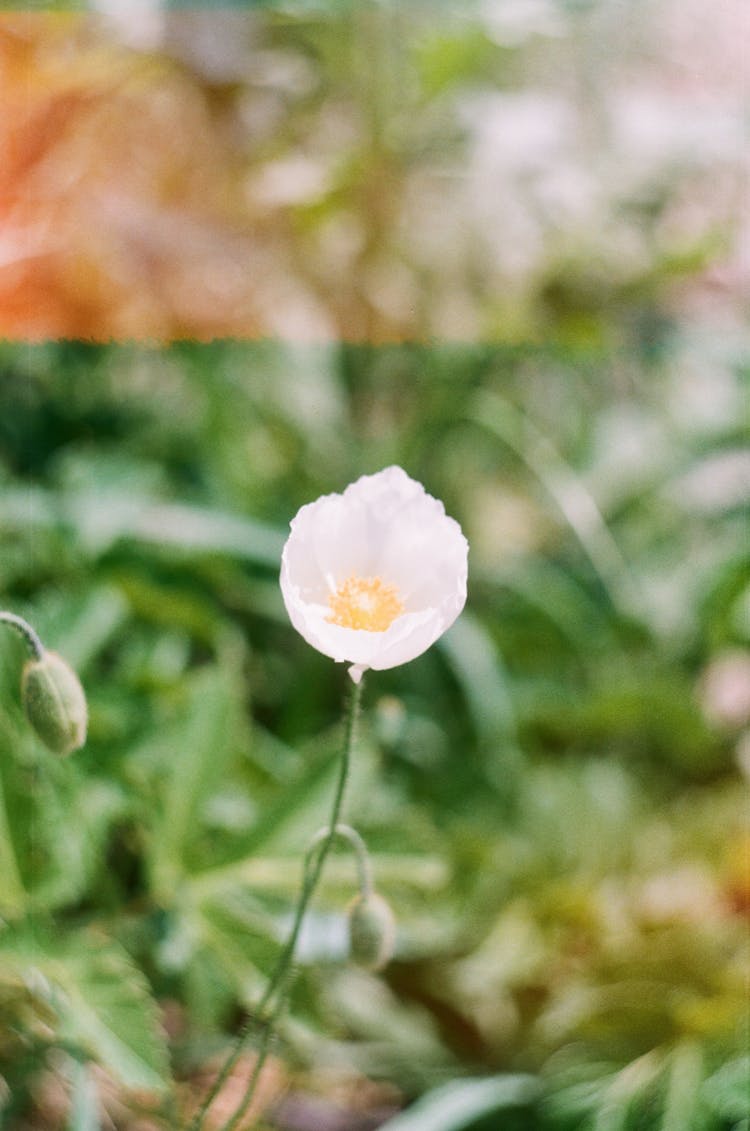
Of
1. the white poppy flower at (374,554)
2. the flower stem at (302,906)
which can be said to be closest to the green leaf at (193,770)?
the flower stem at (302,906)

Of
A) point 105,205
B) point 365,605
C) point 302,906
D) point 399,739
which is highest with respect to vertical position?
point 105,205

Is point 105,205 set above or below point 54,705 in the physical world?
above

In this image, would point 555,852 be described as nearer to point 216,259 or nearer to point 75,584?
point 75,584

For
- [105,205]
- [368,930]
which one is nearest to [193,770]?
[368,930]

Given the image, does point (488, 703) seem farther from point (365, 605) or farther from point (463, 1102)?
point (365, 605)

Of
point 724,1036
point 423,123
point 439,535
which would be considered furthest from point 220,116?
point 724,1036

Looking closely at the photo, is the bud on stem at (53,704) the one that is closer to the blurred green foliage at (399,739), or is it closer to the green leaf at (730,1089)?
the blurred green foliage at (399,739)

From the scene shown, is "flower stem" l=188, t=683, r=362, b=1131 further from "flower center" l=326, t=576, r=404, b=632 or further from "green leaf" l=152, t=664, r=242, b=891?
"green leaf" l=152, t=664, r=242, b=891
